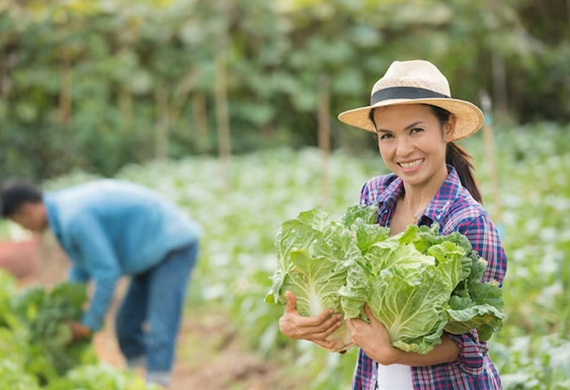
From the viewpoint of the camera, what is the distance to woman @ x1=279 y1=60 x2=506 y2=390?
1.90 m

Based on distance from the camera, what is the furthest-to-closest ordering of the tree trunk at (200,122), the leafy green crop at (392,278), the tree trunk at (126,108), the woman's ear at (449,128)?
A: 1. the tree trunk at (200,122)
2. the tree trunk at (126,108)
3. the woman's ear at (449,128)
4. the leafy green crop at (392,278)

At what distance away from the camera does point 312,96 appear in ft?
59.5

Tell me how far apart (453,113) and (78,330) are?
3.17 m

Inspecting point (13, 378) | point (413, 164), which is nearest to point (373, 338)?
point (413, 164)

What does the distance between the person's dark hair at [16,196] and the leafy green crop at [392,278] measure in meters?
2.73

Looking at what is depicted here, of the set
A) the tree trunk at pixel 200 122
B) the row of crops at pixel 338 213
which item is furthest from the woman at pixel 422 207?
the tree trunk at pixel 200 122

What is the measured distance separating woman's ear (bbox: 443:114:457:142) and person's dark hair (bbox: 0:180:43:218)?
290 cm

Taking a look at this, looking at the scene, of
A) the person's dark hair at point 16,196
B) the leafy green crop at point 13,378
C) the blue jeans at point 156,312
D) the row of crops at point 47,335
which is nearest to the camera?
the leafy green crop at point 13,378

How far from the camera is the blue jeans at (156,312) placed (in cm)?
487

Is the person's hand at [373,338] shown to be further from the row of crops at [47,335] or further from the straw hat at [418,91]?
the row of crops at [47,335]

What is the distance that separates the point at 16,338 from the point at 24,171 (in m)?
12.3

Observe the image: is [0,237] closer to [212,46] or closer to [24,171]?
[24,171]

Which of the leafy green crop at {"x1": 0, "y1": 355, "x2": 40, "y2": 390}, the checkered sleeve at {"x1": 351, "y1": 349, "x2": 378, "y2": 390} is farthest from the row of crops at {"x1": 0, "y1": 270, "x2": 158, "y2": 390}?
the checkered sleeve at {"x1": 351, "y1": 349, "x2": 378, "y2": 390}

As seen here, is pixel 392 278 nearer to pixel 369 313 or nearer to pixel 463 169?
pixel 369 313
